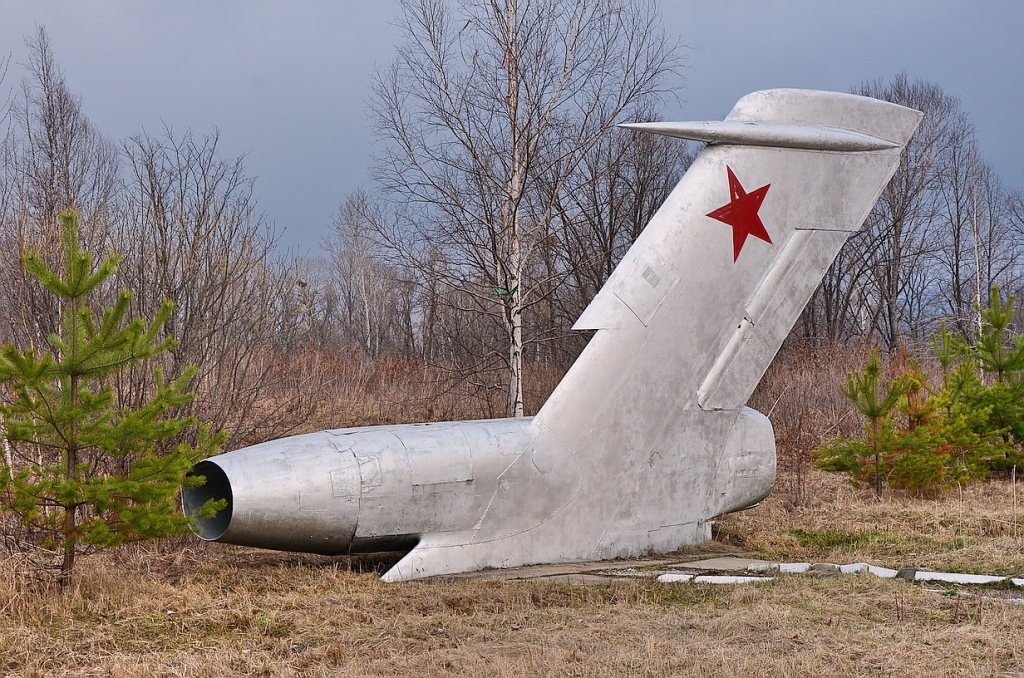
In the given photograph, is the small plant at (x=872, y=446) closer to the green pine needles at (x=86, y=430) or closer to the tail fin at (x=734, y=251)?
the tail fin at (x=734, y=251)

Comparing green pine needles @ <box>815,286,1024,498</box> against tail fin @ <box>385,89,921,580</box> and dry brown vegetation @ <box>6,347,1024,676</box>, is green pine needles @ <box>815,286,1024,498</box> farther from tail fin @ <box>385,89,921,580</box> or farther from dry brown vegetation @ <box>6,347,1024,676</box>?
tail fin @ <box>385,89,921,580</box>

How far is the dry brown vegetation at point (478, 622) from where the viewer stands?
12.6ft

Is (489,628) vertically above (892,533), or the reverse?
(489,628)

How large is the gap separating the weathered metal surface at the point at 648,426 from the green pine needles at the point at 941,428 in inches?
167

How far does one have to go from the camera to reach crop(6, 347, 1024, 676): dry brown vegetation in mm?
3840

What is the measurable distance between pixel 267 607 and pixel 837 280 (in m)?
25.4

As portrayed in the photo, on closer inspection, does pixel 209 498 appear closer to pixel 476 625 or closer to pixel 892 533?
pixel 476 625

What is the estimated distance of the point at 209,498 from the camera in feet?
19.0

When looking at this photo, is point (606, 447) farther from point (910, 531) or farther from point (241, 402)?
point (241, 402)

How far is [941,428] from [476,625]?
8.23 meters

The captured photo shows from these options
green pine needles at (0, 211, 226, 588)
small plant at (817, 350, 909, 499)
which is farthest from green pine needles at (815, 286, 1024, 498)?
green pine needles at (0, 211, 226, 588)

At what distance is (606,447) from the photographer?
605 centimetres

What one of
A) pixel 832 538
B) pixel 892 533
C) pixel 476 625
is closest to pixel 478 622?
pixel 476 625

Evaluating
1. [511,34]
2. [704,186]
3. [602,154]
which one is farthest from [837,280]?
[704,186]
